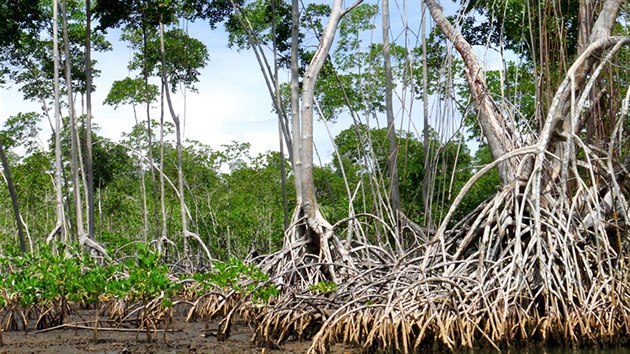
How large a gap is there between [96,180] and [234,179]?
6779 mm

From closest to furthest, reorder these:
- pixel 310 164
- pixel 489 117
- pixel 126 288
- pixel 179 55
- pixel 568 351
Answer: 1. pixel 568 351
2. pixel 126 288
3. pixel 489 117
4. pixel 310 164
5. pixel 179 55

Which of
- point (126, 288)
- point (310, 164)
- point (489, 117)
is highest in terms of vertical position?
point (489, 117)

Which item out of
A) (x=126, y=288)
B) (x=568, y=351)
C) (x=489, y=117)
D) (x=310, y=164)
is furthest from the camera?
(x=310, y=164)

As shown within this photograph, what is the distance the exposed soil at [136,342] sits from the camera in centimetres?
547

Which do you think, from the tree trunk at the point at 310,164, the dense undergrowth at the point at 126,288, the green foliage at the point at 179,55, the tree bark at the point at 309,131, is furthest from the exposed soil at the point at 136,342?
the green foliage at the point at 179,55

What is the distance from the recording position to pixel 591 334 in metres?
4.84

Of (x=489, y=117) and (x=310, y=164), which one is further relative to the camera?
(x=310, y=164)

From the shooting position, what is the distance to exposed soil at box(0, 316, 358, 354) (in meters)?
5.47

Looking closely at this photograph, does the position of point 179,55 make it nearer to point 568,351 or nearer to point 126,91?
point 126,91

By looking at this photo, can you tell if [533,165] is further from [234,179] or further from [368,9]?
[234,179]

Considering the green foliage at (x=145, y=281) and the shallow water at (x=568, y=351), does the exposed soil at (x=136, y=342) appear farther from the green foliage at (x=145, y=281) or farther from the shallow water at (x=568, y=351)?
the shallow water at (x=568, y=351)

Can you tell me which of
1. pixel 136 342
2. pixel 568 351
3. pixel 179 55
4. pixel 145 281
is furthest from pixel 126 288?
pixel 179 55

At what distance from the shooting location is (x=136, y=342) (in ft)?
19.6

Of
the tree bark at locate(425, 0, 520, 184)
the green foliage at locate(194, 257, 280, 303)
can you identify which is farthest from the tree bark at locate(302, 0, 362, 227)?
the tree bark at locate(425, 0, 520, 184)
